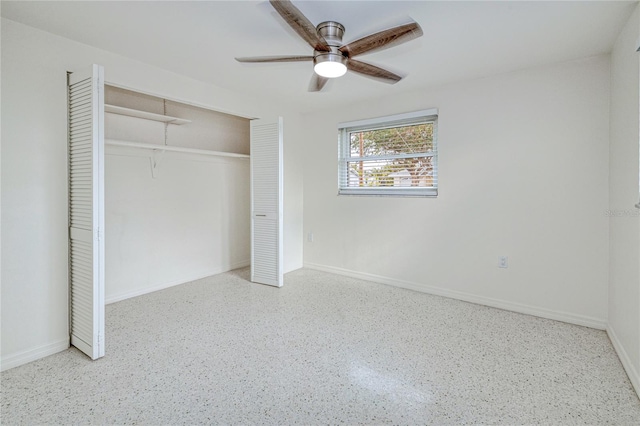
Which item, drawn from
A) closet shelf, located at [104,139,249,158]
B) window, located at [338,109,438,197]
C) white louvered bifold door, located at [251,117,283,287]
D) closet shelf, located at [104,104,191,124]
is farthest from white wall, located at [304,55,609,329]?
closet shelf, located at [104,104,191,124]

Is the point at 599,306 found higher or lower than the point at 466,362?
higher

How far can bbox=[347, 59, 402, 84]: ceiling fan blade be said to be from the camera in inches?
88.9

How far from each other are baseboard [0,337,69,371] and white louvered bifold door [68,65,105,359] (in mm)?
77

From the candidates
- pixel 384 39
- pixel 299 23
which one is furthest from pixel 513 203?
pixel 299 23

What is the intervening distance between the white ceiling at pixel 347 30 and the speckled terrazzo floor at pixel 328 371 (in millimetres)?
2110

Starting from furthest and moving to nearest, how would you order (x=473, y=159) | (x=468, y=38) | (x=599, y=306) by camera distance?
(x=473, y=159), (x=599, y=306), (x=468, y=38)

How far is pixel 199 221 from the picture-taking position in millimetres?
4223

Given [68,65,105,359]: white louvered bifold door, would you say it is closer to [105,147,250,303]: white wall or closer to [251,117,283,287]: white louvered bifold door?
[105,147,250,303]: white wall

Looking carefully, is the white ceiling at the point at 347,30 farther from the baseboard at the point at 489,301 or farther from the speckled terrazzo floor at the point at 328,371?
the baseboard at the point at 489,301

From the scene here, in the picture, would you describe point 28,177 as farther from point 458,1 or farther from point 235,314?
point 458,1

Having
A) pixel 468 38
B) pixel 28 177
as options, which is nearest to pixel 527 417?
pixel 468 38

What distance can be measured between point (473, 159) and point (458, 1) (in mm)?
1722

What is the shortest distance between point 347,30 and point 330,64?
0.37m

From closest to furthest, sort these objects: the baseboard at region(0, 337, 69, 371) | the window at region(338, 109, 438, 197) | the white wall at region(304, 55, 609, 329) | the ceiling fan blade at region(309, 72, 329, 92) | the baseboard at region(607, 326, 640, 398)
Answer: the baseboard at region(607, 326, 640, 398) < the baseboard at region(0, 337, 69, 371) < the ceiling fan blade at region(309, 72, 329, 92) < the white wall at region(304, 55, 609, 329) < the window at region(338, 109, 438, 197)
